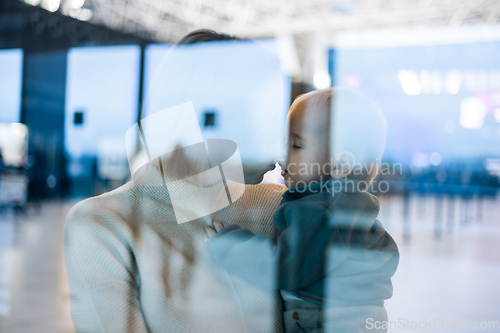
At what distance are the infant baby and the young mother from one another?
0.14 feet

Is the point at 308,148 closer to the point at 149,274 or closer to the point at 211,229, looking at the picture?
the point at 211,229

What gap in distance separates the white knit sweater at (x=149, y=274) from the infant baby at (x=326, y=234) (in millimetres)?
39

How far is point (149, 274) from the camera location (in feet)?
2.40

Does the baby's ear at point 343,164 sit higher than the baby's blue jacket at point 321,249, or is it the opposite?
the baby's ear at point 343,164

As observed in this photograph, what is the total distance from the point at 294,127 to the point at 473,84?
0.76 metres

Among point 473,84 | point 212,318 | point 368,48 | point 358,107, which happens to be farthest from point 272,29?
point 212,318

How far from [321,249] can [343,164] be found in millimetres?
228

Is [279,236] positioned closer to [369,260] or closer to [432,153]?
[369,260]

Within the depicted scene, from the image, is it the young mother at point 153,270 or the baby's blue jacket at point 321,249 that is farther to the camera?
the baby's blue jacket at point 321,249

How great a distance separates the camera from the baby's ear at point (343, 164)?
0.95 m

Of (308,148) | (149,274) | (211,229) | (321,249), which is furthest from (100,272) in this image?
(308,148)

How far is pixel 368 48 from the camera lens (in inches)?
89.9

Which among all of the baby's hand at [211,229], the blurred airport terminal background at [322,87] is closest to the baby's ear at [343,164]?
the blurred airport terminal background at [322,87]

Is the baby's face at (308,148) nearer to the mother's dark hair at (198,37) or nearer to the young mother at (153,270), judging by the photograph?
the young mother at (153,270)
